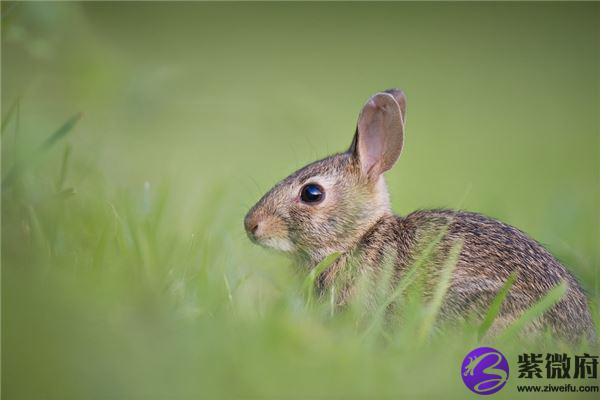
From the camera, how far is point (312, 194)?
475 cm

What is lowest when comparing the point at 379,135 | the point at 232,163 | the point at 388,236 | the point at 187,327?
the point at 187,327

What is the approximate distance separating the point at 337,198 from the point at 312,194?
158 mm

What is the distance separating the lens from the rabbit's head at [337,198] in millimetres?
4668

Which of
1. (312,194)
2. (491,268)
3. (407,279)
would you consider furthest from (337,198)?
(491,268)

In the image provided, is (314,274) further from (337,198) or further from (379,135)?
(379,135)

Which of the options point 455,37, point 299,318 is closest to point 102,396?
point 299,318

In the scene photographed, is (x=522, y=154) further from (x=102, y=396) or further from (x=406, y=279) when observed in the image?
(x=102, y=396)

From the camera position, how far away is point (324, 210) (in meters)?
4.71

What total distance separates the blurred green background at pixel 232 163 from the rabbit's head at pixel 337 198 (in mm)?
276

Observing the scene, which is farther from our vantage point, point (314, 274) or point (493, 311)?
point (314, 274)

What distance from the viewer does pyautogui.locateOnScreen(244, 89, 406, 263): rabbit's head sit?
467 cm

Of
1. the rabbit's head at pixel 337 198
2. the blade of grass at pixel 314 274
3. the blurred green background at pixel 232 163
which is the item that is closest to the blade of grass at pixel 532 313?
the blurred green background at pixel 232 163

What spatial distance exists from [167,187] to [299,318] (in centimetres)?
194

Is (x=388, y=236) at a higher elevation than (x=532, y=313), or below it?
higher
